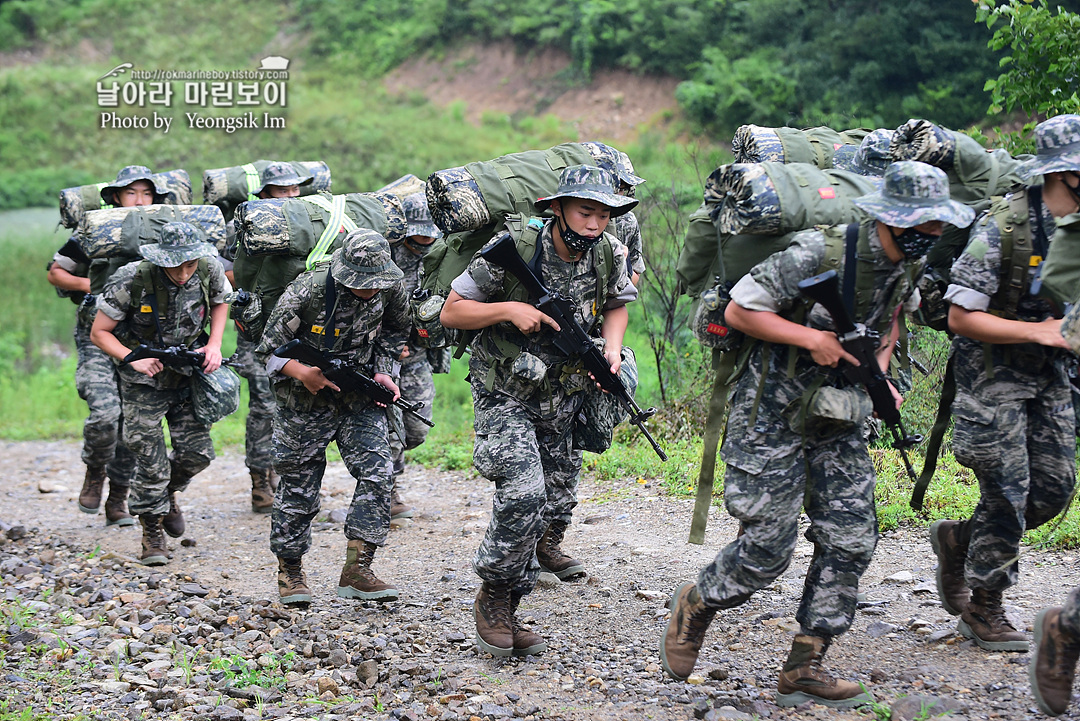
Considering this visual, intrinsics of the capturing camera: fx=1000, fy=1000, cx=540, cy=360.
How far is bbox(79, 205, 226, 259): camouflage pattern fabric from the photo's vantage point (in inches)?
268

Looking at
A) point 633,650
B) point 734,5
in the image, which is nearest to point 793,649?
point 633,650

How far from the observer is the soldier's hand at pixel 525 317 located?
440 centimetres

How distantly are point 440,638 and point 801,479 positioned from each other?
6.81 ft

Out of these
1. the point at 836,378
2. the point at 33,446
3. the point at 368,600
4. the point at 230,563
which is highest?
the point at 836,378

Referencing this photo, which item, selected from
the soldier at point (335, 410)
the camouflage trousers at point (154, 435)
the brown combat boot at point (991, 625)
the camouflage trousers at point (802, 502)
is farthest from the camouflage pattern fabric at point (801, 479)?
the camouflage trousers at point (154, 435)

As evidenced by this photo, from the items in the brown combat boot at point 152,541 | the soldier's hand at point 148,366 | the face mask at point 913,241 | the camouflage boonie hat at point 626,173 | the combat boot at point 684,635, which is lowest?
the brown combat boot at point 152,541

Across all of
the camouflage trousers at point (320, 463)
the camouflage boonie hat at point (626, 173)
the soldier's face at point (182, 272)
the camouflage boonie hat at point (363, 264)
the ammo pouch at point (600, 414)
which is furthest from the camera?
the soldier's face at point (182, 272)

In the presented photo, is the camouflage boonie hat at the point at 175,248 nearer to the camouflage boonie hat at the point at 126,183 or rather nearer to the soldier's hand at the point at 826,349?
the camouflage boonie hat at the point at 126,183

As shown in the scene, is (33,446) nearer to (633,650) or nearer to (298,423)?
(298,423)

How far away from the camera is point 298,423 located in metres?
5.40

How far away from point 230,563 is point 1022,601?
483 cm

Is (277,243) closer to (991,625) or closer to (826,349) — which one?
(826,349)

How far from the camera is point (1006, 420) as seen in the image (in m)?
4.02

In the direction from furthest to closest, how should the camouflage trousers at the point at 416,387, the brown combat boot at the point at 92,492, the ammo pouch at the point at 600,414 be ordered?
1. the brown combat boot at the point at 92,492
2. the camouflage trousers at the point at 416,387
3. the ammo pouch at the point at 600,414
